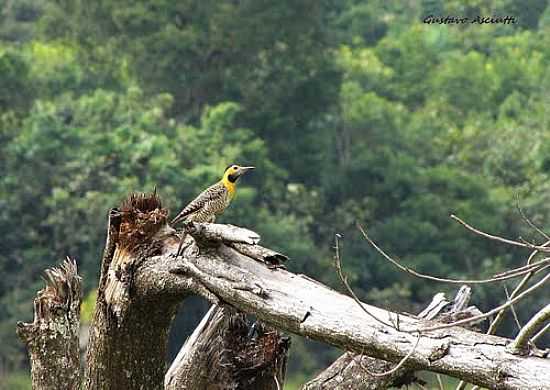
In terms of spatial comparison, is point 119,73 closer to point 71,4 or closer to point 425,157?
point 71,4

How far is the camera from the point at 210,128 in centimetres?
2647

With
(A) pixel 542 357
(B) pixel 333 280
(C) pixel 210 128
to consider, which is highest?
(A) pixel 542 357

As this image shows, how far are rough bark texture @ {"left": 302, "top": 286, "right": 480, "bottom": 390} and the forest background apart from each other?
16.2 metres

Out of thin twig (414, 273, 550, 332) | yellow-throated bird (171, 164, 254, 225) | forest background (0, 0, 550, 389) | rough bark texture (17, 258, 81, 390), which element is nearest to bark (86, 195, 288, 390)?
rough bark texture (17, 258, 81, 390)

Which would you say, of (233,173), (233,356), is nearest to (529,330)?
(233,356)

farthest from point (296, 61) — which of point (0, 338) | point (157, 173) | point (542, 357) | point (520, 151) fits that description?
point (542, 357)

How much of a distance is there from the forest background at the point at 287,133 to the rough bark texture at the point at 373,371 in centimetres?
1621

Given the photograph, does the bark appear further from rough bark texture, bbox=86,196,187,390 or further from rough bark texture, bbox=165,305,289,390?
rough bark texture, bbox=165,305,289,390

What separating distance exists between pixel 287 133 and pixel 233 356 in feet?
80.8

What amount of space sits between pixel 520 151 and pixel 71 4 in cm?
1015

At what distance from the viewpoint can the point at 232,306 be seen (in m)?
4.58

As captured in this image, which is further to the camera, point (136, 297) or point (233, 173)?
point (233, 173)

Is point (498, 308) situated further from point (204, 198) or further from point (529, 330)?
point (204, 198)

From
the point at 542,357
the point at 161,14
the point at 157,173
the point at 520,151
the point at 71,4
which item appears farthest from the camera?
the point at 71,4
